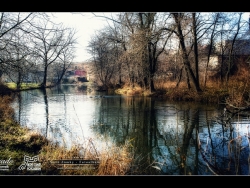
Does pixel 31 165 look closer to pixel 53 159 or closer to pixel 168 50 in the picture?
pixel 53 159

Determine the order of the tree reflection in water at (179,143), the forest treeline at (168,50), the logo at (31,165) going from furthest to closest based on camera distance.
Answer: the forest treeline at (168,50) < the tree reflection in water at (179,143) < the logo at (31,165)

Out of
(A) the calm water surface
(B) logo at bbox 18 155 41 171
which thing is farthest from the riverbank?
(A) the calm water surface

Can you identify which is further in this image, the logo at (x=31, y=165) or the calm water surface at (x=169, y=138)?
the calm water surface at (x=169, y=138)

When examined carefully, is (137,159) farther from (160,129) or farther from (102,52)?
(102,52)

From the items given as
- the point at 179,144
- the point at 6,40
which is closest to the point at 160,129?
the point at 179,144

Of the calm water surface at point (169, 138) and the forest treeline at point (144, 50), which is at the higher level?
the forest treeline at point (144, 50)

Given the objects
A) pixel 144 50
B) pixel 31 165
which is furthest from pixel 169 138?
pixel 144 50

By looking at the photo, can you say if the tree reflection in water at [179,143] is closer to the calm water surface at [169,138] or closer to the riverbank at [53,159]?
the calm water surface at [169,138]

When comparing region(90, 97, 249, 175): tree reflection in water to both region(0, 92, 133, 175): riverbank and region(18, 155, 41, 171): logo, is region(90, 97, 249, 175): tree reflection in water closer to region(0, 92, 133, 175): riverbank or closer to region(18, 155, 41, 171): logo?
region(0, 92, 133, 175): riverbank

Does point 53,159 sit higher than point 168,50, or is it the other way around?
point 168,50

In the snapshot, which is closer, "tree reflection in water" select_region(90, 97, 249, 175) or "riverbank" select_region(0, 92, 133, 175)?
"riverbank" select_region(0, 92, 133, 175)

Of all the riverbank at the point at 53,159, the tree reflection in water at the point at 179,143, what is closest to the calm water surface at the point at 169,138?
the tree reflection in water at the point at 179,143
